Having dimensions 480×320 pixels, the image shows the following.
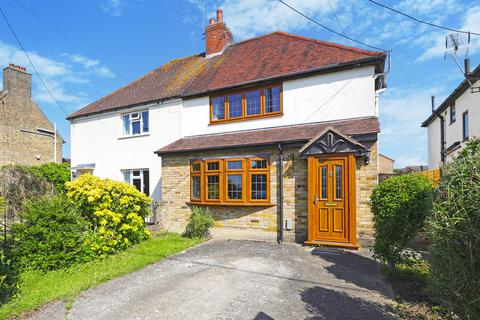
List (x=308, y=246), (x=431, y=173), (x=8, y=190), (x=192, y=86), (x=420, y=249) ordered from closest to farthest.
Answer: (x=420, y=249) → (x=308, y=246) → (x=431, y=173) → (x=192, y=86) → (x=8, y=190)

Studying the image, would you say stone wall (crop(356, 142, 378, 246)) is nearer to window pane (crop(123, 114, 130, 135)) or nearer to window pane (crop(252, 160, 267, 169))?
window pane (crop(252, 160, 267, 169))

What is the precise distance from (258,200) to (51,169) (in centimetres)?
1310

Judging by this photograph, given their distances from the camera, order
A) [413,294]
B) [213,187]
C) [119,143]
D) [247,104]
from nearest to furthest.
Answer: [413,294] < [213,187] < [247,104] < [119,143]

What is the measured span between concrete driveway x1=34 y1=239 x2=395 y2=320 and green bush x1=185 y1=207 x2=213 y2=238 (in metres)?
2.16

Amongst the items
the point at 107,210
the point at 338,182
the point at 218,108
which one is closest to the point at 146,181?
the point at 218,108

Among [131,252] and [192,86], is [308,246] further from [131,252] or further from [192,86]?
[192,86]

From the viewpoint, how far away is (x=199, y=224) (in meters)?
9.40

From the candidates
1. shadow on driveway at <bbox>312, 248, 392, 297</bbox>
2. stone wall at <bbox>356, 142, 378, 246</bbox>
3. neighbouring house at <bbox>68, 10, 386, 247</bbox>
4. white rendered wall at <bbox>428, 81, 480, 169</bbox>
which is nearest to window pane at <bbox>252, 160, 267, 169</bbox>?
neighbouring house at <bbox>68, 10, 386, 247</bbox>

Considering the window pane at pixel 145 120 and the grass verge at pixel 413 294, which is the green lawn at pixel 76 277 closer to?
the grass verge at pixel 413 294

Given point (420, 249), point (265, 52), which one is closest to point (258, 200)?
Result: point (420, 249)

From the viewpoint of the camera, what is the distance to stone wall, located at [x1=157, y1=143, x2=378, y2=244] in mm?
7840

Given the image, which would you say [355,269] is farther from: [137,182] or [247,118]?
[137,182]

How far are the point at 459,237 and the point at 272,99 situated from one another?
856cm

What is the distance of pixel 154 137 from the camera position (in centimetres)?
1301
